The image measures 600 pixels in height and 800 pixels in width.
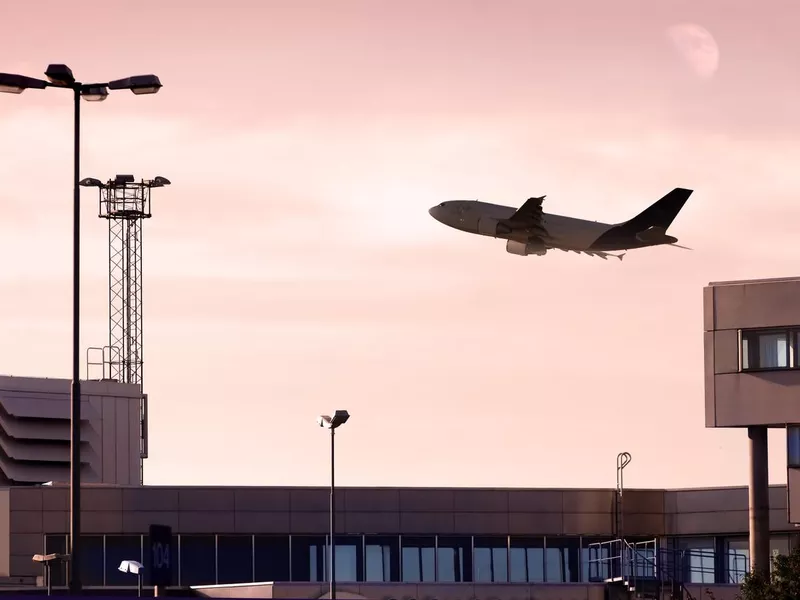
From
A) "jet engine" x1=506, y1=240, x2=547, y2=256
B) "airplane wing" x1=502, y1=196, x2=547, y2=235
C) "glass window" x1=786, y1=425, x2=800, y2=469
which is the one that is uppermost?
"airplane wing" x1=502, y1=196, x2=547, y2=235

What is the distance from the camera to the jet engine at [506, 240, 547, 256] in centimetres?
7944

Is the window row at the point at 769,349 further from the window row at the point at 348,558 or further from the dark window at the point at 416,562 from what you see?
the dark window at the point at 416,562

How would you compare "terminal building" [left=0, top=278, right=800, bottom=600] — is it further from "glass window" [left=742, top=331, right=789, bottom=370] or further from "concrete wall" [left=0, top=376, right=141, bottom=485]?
"concrete wall" [left=0, top=376, right=141, bottom=485]

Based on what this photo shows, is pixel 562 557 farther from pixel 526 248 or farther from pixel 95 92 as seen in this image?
pixel 95 92

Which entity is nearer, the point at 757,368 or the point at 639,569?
the point at 757,368

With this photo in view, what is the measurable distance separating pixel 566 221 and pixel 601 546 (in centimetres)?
1429

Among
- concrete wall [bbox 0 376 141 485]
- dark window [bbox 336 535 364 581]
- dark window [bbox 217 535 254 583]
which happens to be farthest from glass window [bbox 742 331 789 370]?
concrete wall [bbox 0 376 141 485]

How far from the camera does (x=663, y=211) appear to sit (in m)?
83.9

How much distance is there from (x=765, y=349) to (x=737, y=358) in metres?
1.08

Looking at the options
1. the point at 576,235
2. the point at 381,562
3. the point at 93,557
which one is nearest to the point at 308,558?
the point at 381,562

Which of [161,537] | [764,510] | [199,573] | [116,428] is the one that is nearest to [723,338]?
[764,510]

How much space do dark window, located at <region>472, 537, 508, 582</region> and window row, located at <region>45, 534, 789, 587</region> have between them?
43mm

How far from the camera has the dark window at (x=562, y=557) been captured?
80.0 meters

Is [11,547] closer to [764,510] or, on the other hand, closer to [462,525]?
[462,525]
